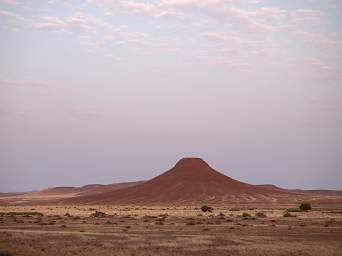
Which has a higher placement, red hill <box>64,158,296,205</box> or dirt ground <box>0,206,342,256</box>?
red hill <box>64,158,296,205</box>

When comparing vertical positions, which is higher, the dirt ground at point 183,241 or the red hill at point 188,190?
the red hill at point 188,190

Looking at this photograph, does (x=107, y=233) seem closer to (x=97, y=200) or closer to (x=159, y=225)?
(x=159, y=225)

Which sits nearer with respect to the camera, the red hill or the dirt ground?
the dirt ground

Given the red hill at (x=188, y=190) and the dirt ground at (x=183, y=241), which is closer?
the dirt ground at (x=183, y=241)

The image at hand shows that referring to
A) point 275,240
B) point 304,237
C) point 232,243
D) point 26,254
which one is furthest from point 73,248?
point 304,237

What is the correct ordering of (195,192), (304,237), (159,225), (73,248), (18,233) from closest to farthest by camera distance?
1. (73,248)
2. (304,237)
3. (18,233)
4. (159,225)
5. (195,192)

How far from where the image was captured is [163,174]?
139m

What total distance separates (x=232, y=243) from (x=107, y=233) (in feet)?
29.9

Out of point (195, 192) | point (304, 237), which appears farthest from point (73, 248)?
point (195, 192)

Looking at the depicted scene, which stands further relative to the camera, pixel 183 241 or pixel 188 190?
pixel 188 190

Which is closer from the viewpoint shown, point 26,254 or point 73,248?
point 26,254

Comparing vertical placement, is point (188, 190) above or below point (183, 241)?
above

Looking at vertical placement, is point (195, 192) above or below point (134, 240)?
above

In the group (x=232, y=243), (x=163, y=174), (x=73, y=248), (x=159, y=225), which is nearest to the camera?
(x=73, y=248)
